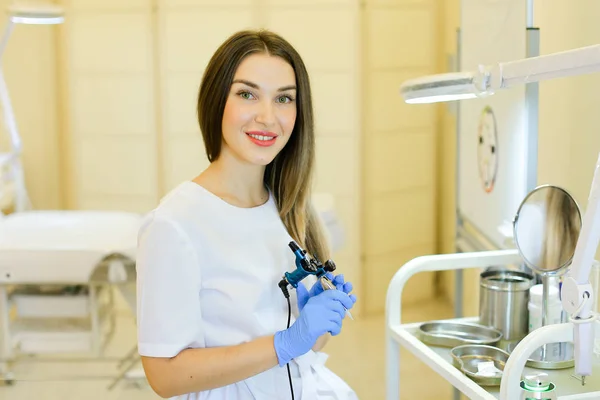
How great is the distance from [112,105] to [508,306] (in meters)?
2.65

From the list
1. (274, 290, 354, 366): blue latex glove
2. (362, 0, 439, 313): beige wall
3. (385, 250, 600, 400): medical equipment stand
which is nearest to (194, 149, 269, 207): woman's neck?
(274, 290, 354, 366): blue latex glove

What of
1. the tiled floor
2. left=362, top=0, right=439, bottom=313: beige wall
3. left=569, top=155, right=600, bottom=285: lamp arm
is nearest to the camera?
left=569, top=155, right=600, bottom=285: lamp arm

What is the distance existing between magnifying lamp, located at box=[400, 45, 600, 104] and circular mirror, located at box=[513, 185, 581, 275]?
347 mm

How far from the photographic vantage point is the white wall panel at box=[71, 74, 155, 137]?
3748mm

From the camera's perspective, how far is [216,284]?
1318mm

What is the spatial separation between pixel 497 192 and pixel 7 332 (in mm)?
1868

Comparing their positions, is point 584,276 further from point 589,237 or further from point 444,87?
point 444,87

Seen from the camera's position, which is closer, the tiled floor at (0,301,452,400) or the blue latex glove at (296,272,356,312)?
the blue latex glove at (296,272,356,312)

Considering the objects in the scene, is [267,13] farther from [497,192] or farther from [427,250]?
[497,192]

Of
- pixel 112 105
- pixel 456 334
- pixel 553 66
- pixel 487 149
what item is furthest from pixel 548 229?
pixel 112 105

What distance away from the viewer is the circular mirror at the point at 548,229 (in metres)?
1.50

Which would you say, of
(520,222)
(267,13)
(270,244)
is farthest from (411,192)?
(270,244)

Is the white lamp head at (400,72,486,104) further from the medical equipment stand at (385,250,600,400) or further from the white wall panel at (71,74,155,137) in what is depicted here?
the white wall panel at (71,74,155,137)

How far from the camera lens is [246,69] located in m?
1.34
